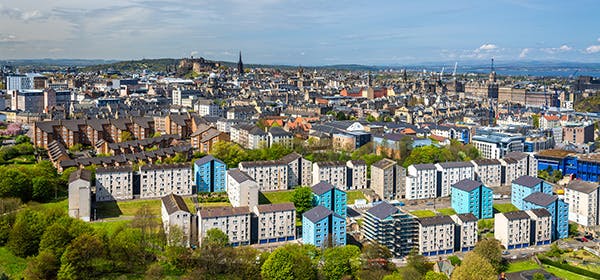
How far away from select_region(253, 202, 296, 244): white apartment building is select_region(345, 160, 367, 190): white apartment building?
6.02 metres

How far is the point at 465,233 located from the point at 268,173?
8505mm

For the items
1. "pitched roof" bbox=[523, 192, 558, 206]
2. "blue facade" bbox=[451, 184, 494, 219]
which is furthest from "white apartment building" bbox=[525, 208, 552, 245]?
"blue facade" bbox=[451, 184, 494, 219]

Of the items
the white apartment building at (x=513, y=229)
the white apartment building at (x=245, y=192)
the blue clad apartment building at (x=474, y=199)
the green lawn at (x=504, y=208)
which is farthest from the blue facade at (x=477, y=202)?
the white apartment building at (x=245, y=192)

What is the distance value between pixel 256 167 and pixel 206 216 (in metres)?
5.86

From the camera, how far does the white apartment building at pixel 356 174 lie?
81.4 feet

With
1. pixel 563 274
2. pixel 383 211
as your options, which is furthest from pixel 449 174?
pixel 563 274

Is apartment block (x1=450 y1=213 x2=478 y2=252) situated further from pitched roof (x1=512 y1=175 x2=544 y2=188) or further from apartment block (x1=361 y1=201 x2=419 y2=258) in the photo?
pitched roof (x1=512 y1=175 x2=544 y2=188)

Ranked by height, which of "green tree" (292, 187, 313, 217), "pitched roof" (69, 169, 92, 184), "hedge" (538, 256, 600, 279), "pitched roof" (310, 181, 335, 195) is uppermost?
"pitched roof" (69, 169, 92, 184)

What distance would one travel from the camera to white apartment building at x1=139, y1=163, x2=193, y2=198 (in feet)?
74.1

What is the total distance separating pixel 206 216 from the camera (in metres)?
18.3

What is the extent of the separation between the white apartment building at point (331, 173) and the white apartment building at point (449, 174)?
3.96 m

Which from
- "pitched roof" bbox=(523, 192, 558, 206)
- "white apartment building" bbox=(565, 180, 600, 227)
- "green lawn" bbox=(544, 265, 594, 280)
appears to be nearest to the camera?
"green lawn" bbox=(544, 265, 594, 280)

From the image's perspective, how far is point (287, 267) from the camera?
15.1 m

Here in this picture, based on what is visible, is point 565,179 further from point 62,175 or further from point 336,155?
point 62,175
